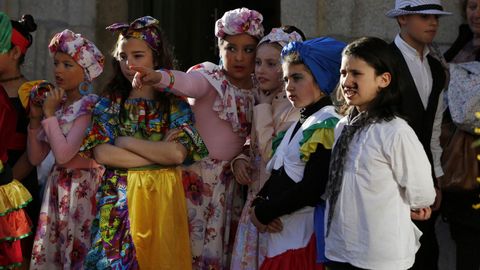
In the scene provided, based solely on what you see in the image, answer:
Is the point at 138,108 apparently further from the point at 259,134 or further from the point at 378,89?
the point at 378,89

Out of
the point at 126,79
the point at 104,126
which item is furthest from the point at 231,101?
the point at 104,126

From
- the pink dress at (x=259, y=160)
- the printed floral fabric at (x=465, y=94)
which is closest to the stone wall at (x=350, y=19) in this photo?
the printed floral fabric at (x=465, y=94)

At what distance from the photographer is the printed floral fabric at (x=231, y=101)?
18.3 feet

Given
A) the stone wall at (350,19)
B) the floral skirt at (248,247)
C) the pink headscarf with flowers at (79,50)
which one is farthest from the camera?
the stone wall at (350,19)

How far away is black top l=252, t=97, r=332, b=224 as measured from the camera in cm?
475

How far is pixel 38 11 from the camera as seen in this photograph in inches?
289

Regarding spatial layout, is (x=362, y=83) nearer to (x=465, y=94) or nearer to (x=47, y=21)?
(x=465, y=94)

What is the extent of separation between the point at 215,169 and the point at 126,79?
657mm

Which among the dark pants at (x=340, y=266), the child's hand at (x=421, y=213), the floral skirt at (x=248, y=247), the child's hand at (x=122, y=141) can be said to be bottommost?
the floral skirt at (x=248, y=247)

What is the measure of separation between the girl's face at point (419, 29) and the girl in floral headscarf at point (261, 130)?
61 centimetres

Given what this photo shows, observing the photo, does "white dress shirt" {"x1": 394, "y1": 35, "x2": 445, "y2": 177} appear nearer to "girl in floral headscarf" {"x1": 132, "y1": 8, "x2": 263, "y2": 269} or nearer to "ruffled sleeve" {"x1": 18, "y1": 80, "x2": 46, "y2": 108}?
"girl in floral headscarf" {"x1": 132, "y1": 8, "x2": 263, "y2": 269}

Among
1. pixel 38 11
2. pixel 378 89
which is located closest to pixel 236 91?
pixel 378 89

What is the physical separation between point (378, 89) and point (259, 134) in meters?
0.96

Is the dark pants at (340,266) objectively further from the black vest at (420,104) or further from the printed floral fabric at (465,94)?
the printed floral fabric at (465,94)
